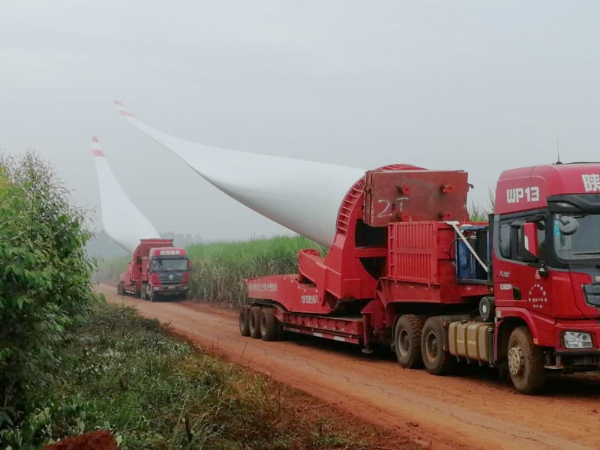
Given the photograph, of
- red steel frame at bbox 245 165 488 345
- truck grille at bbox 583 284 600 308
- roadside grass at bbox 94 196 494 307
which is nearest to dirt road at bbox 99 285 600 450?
red steel frame at bbox 245 165 488 345

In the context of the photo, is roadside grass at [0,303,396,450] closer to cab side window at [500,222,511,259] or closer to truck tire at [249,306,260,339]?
cab side window at [500,222,511,259]

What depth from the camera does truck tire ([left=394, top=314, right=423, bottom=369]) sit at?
50.4ft

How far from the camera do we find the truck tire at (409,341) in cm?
1537

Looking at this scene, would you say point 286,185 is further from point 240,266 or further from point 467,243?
point 240,266

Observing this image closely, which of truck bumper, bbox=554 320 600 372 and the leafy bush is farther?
truck bumper, bbox=554 320 600 372

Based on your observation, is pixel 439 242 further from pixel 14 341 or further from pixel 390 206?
pixel 14 341

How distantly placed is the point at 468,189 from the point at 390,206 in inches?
67.2

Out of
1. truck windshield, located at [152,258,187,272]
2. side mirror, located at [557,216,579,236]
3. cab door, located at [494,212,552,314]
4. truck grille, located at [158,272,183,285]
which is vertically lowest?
cab door, located at [494,212,552,314]

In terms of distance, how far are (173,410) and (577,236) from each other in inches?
238

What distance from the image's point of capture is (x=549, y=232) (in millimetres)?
11750

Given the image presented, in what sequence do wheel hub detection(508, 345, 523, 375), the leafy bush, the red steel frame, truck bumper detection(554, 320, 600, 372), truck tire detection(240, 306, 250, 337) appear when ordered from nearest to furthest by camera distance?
the leafy bush, truck bumper detection(554, 320, 600, 372), wheel hub detection(508, 345, 523, 375), the red steel frame, truck tire detection(240, 306, 250, 337)

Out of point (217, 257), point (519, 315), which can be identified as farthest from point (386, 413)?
point (217, 257)

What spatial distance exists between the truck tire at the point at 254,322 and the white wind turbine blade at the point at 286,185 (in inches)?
99.9

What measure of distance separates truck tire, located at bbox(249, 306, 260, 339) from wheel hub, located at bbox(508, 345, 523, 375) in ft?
33.3
